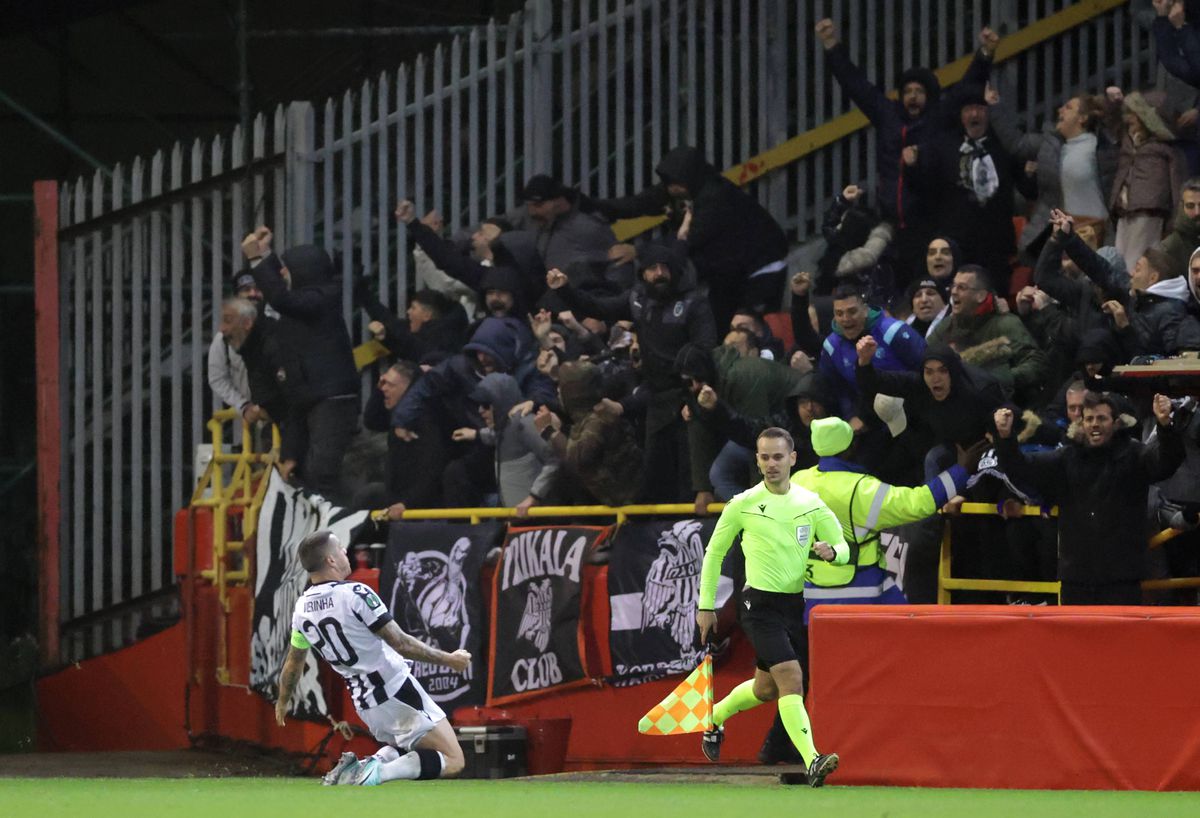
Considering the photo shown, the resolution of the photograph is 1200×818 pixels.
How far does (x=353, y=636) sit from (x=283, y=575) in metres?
4.81

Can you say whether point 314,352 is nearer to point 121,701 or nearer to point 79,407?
point 79,407

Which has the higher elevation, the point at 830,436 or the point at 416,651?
the point at 830,436

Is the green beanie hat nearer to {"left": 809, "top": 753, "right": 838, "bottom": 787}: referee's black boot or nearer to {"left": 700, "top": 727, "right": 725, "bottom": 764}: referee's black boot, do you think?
{"left": 700, "top": 727, "right": 725, "bottom": 764}: referee's black boot

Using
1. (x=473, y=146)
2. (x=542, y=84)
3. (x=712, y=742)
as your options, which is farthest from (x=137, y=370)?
(x=712, y=742)

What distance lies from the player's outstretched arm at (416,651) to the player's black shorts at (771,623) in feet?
5.26

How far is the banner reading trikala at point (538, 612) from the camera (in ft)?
49.4

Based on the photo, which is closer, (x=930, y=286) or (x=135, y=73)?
(x=930, y=286)

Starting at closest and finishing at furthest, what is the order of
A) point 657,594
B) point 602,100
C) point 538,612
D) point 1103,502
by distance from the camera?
point 1103,502, point 657,594, point 538,612, point 602,100

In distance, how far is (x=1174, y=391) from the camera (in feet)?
39.4

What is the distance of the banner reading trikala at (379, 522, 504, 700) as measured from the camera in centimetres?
1564

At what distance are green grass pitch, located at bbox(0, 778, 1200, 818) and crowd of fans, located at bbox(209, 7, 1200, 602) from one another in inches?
78.5

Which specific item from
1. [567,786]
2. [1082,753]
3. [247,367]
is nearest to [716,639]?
[567,786]

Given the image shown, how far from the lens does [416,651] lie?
1209cm

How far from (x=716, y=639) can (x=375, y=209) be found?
6027mm
